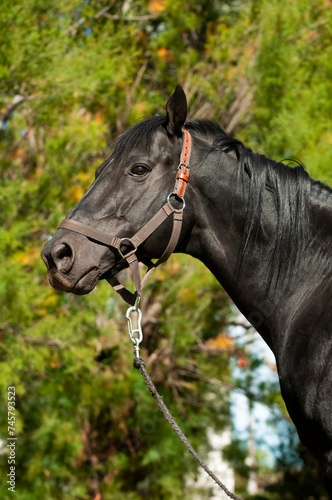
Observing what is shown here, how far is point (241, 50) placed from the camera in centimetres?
1029

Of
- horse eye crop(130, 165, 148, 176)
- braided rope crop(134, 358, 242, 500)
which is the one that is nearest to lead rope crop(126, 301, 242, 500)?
braided rope crop(134, 358, 242, 500)

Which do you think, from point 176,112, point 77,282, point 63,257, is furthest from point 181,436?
point 176,112

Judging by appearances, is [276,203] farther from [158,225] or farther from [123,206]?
[123,206]

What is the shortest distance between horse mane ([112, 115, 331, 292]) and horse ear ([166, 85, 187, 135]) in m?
0.07

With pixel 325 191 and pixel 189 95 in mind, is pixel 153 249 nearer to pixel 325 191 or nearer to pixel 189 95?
pixel 325 191

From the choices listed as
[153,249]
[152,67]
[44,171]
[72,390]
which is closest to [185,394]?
[72,390]

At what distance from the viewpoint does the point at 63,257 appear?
2.39m

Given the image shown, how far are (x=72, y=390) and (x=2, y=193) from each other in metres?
3.86

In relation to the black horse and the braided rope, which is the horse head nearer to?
the black horse

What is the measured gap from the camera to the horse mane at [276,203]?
94.3 inches

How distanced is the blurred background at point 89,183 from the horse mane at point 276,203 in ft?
14.9

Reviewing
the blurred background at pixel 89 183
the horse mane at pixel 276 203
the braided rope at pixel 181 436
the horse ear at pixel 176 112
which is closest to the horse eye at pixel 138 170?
the horse mane at pixel 276 203

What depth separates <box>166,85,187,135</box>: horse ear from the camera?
2.50 meters

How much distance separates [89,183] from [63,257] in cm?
593
